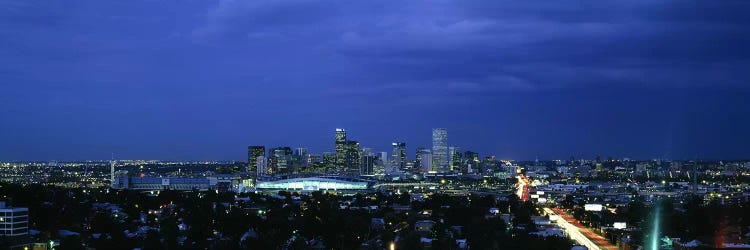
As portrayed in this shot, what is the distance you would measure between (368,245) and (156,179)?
5693cm

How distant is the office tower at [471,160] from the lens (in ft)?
Result: 469

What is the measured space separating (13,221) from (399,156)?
121m

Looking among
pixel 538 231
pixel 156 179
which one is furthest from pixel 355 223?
pixel 156 179

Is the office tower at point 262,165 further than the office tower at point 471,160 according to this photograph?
No

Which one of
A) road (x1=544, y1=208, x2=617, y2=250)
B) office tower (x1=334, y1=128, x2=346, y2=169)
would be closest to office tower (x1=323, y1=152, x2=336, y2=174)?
office tower (x1=334, y1=128, x2=346, y2=169)

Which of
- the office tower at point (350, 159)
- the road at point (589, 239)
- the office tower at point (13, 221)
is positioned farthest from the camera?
the office tower at point (350, 159)

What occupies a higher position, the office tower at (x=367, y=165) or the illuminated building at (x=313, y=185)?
the office tower at (x=367, y=165)

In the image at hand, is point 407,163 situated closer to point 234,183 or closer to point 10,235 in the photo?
point 234,183

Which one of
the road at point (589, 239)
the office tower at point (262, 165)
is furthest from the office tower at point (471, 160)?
the road at point (589, 239)

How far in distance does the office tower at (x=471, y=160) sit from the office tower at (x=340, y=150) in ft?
66.6

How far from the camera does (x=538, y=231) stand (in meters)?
34.4

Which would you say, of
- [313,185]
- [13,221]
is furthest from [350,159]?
[13,221]

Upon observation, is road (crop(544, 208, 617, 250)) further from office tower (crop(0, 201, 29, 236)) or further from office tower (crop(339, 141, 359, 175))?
office tower (crop(339, 141, 359, 175))

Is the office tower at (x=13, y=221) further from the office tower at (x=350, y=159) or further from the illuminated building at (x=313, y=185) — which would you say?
the office tower at (x=350, y=159)
